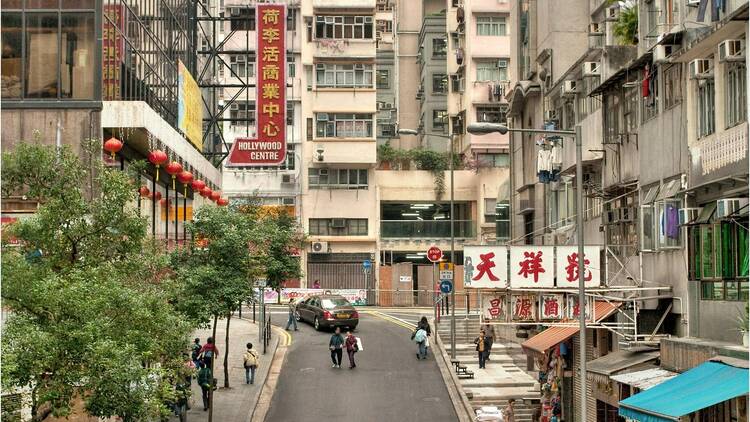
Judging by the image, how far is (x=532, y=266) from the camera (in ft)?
89.1

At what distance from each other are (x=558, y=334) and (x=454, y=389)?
4.79m

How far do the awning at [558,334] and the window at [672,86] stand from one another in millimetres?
4946

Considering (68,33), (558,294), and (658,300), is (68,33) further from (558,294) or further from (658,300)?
(658,300)

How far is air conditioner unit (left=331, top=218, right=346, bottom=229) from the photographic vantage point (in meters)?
67.1

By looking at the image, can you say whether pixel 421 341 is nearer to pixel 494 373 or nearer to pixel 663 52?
pixel 494 373

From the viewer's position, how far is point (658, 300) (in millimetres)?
25750

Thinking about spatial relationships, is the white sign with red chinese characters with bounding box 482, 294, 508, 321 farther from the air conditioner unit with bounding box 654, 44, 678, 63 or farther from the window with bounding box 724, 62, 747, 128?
the window with bounding box 724, 62, 747, 128

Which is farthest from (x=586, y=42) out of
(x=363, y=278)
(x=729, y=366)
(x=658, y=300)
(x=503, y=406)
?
(x=363, y=278)

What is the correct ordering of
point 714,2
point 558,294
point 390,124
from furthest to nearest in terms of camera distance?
point 390,124 < point 558,294 < point 714,2

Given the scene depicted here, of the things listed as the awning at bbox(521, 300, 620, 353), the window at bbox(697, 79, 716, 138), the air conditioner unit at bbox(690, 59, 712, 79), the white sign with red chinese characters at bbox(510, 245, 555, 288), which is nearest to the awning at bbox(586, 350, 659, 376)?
the awning at bbox(521, 300, 620, 353)

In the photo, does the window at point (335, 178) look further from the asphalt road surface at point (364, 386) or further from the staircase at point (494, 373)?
the asphalt road surface at point (364, 386)

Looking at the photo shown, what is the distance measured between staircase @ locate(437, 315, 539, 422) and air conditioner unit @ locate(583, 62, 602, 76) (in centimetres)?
1022

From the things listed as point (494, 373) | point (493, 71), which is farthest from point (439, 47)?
point (494, 373)

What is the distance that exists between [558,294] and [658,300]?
2613 millimetres
